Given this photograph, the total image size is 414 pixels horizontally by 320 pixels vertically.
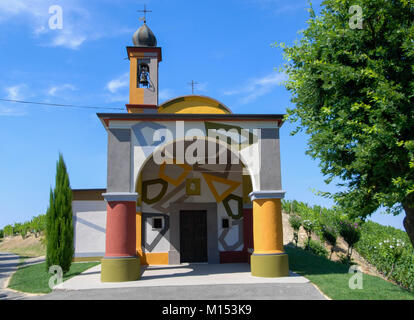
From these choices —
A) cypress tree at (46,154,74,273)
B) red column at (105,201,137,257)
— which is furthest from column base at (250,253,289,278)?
cypress tree at (46,154,74,273)

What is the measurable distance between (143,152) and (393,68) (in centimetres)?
772

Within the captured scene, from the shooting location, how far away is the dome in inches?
696

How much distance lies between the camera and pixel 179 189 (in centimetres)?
1630

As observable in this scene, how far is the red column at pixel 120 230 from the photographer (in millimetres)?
11133

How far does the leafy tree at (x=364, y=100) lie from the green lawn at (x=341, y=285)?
1599 millimetres

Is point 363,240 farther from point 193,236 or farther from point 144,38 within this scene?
point 144,38

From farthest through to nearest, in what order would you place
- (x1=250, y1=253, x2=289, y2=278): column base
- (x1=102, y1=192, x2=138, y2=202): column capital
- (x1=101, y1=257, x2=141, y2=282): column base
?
(x1=102, y1=192, x2=138, y2=202): column capital, (x1=250, y1=253, x2=289, y2=278): column base, (x1=101, y1=257, x2=141, y2=282): column base

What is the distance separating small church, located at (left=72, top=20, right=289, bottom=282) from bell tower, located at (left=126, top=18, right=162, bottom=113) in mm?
49

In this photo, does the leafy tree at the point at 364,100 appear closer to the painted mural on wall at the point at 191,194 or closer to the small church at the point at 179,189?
the small church at the point at 179,189

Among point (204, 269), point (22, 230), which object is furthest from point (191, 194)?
point (22, 230)

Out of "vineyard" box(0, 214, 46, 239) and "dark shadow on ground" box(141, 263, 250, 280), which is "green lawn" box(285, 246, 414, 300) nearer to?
"dark shadow on ground" box(141, 263, 250, 280)

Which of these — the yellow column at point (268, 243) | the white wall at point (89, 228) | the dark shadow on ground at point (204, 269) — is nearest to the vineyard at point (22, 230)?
the white wall at point (89, 228)
